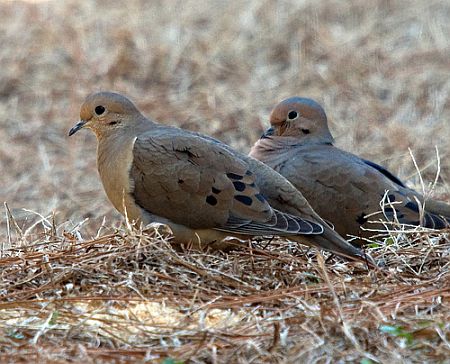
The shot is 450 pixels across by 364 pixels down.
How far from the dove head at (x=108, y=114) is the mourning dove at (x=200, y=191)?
1.42 ft

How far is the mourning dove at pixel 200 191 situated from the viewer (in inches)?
199

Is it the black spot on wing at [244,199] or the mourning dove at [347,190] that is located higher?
the black spot on wing at [244,199]

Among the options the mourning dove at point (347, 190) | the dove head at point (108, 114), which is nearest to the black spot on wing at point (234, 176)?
the dove head at point (108, 114)

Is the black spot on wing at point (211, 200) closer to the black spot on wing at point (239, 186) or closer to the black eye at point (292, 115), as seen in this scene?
the black spot on wing at point (239, 186)

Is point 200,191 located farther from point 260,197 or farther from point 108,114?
point 108,114

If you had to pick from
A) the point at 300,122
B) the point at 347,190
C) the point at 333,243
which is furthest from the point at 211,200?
the point at 300,122

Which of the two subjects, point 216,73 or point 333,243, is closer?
point 333,243

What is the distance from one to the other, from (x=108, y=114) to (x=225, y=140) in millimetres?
3189

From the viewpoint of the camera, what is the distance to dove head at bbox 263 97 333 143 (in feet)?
21.3

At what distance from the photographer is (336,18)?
10.7 metres

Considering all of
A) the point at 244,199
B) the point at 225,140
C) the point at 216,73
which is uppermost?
the point at 244,199

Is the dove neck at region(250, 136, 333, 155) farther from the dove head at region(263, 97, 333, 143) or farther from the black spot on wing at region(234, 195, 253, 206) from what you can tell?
the black spot on wing at region(234, 195, 253, 206)

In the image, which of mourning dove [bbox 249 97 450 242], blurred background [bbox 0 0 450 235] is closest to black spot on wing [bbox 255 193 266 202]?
mourning dove [bbox 249 97 450 242]

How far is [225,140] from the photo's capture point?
29.1 feet
